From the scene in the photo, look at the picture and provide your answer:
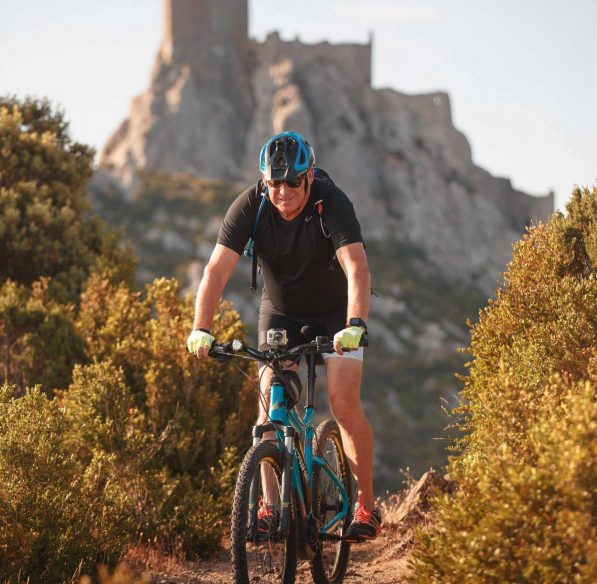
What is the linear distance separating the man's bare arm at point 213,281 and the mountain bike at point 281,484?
0.45 m

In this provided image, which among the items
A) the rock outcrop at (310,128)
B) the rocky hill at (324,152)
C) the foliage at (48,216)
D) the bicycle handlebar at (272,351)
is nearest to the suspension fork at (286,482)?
the bicycle handlebar at (272,351)

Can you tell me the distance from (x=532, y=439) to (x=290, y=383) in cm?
152

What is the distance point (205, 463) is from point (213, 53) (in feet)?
319

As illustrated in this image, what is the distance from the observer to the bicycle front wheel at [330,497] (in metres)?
6.09

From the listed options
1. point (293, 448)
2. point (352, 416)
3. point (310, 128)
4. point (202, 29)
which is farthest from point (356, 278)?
point (202, 29)

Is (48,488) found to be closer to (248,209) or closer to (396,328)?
(248,209)

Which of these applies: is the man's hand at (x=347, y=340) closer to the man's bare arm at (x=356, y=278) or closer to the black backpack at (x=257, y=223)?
the man's bare arm at (x=356, y=278)

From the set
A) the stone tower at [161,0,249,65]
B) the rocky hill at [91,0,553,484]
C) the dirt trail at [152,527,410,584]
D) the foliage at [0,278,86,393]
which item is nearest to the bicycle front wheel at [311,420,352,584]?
the dirt trail at [152,527,410,584]


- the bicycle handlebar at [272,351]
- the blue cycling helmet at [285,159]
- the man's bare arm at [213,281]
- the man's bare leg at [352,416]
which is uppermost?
the blue cycling helmet at [285,159]

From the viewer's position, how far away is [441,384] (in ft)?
283

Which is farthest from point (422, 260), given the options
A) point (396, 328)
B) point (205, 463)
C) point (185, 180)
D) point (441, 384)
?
point (205, 463)

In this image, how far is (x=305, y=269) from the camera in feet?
20.0

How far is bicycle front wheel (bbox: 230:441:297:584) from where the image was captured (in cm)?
494

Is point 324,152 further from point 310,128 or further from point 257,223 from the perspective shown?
point 257,223
